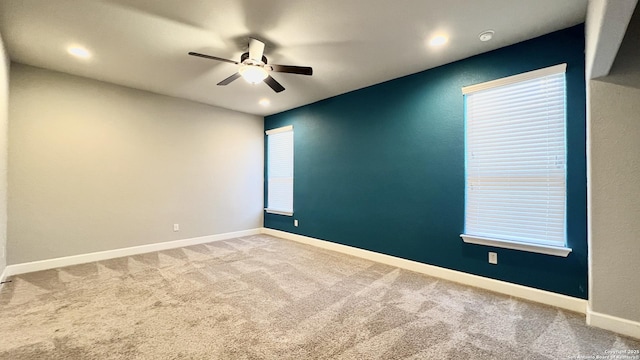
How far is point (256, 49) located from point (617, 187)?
3470mm

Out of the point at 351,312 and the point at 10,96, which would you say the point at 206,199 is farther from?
the point at 351,312

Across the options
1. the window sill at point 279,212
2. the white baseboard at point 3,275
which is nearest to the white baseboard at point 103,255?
the white baseboard at point 3,275

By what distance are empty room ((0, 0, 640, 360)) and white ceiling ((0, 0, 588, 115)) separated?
26 millimetres

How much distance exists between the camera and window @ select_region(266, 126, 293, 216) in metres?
5.55

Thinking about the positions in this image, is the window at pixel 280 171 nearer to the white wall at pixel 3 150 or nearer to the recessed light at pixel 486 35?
the recessed light at pixel 486 35

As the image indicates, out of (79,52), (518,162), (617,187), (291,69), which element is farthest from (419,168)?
(79,52)

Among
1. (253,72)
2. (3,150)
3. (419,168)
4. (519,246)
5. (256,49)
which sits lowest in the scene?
(519,246)

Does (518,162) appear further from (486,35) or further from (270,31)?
(270,31)

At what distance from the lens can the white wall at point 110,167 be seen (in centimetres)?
345

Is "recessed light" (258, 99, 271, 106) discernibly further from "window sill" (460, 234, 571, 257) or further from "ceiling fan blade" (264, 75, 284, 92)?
"window sill" (460, 234, 571, 257)

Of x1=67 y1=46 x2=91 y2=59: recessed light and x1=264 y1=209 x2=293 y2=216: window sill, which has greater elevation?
x1=67 y1=46 x2=91 y2=59: recessed light

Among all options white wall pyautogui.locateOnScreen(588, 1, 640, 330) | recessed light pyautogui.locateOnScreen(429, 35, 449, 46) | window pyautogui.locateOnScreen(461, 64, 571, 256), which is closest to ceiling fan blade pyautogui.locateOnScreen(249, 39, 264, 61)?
recessed light pyautogui.locateOnScreen(429, 35, 449, 46)

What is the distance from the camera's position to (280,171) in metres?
5.79

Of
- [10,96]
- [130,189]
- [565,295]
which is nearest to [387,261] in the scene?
[565,295]
